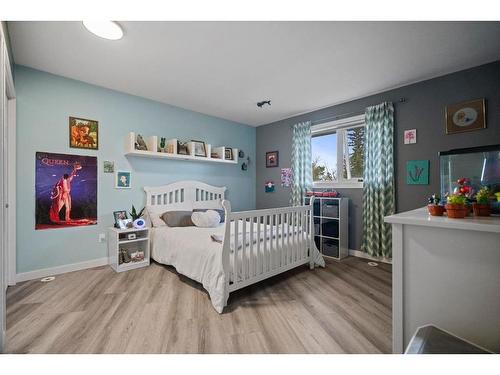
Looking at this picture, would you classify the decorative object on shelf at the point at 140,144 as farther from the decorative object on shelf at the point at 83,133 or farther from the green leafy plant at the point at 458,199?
the green leafy plant at the point at 458,199

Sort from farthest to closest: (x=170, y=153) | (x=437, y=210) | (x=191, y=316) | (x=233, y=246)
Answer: (x=170, y=153), (x=233, y=246), (x=191, y=316), (x=437, y=210)

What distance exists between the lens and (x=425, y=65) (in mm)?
2404

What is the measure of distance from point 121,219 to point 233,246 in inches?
69.1

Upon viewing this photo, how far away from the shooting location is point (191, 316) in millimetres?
1791

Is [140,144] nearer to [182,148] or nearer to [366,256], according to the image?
[182,148]

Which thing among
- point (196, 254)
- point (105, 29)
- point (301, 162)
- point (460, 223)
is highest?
point (105, 29)

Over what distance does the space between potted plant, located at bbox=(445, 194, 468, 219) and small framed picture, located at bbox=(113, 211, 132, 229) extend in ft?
10.3

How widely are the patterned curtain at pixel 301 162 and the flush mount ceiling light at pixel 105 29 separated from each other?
2904 mm

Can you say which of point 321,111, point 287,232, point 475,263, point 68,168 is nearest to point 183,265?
point 287,232

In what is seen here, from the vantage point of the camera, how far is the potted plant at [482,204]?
3.73ft

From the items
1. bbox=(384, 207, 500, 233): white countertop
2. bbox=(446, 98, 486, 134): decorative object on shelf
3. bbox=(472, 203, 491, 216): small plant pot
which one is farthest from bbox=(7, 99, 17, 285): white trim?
bbox=(446, 98, 486, 134): decorative object on shelf

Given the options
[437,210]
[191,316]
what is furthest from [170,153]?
[437,210]

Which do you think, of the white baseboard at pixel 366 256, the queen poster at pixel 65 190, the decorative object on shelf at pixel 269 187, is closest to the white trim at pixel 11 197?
→ the queen poster at pixel 65 190
